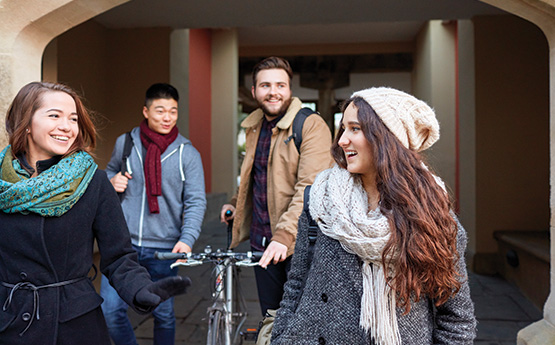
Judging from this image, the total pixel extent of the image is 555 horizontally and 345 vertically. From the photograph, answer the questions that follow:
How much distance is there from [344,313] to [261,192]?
1.29 m

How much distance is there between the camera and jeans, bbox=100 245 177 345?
2623mm

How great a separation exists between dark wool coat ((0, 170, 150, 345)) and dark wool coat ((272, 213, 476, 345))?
0.55 meters

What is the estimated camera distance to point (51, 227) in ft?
5.22

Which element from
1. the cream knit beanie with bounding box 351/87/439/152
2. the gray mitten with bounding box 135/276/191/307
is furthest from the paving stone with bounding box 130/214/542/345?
the cream knit beanie with bounding box 351/87/439/152

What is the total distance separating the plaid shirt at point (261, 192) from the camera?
2.60 meters

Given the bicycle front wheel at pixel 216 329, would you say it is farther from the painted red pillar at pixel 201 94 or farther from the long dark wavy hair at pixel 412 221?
the painted red pillar at pixel 201 94

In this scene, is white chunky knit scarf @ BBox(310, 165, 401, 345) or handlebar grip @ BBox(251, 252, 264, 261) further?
handlebar grip @ BBox(251, 252, 264, 261)

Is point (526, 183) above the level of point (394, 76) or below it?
below

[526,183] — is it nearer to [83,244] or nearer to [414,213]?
[414,213]

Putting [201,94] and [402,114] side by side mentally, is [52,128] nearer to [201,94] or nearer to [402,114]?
[402,114]

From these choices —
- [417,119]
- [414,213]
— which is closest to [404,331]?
[414,213]

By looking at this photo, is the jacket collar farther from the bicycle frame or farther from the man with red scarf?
the bicycle frame

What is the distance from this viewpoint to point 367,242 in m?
1.31

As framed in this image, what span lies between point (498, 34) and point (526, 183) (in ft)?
6.25
